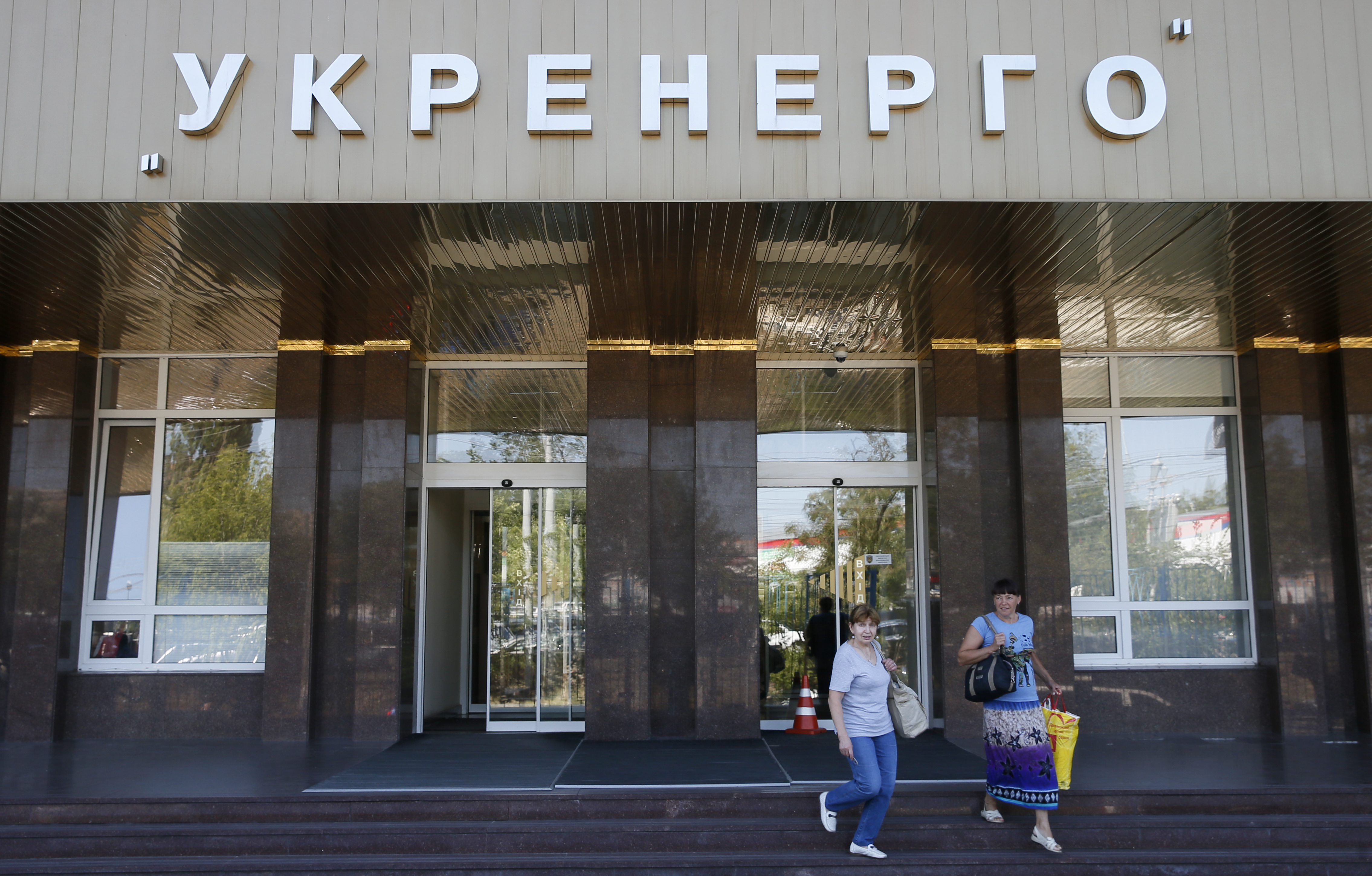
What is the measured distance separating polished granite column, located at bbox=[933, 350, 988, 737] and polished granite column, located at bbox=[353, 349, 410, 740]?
536 cm

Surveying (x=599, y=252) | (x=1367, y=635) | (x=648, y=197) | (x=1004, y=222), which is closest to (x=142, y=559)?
(x=599, y=252)

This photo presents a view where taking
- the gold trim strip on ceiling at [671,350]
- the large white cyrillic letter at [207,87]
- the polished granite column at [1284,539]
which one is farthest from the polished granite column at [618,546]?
the polished granite column at [1284,539]

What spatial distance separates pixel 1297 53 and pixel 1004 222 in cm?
219

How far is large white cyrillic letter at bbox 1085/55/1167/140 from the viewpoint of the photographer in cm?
626

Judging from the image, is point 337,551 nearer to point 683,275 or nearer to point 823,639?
point 683,275

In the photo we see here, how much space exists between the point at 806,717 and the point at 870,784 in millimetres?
3940

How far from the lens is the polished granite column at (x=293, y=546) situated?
365 inches

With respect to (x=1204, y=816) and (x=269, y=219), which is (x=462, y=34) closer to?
(x=269, y=219)

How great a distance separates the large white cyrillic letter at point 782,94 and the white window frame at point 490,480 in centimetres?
444

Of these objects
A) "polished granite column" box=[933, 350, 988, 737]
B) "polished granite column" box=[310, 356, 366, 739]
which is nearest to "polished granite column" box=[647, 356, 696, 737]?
"polished granite column" box=[933, 350, 988, 737]

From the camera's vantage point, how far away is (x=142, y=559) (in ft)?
32.8

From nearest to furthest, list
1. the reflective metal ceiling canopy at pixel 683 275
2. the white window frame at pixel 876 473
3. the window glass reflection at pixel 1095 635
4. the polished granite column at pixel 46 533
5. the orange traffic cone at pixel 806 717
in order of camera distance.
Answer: the reflective metal ceiling canopy at pixel 683 275 → the polished granite column at pixel 46 533 → the orange traffic cone at pixel 806 717 → the window glass reflection at pixel 1095 635 → the white window frame at pixel 876 473

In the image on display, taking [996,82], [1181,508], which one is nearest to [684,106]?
[996,82]

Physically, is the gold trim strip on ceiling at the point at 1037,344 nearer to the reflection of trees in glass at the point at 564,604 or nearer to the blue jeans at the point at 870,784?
the reflection of trees in glass at the point at 564,604
